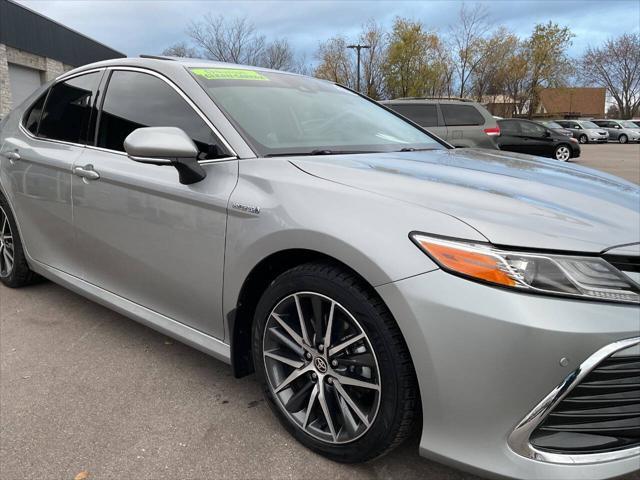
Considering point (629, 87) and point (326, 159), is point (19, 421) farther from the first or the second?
point (629, 87)

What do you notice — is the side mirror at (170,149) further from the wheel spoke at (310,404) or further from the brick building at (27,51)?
the brick building at (27,51)

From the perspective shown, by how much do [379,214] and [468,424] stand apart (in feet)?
2.38

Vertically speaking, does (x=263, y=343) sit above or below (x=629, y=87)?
below

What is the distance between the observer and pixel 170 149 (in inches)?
86.0

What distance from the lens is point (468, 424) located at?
163 centimetres

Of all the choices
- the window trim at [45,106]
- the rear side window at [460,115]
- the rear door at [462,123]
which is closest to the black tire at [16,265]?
the window trim at [45,106]

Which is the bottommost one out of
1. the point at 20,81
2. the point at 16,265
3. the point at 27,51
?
the point at 16,265

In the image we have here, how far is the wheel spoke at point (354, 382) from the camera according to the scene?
72.0 inches

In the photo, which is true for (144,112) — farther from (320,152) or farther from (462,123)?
(462,123)

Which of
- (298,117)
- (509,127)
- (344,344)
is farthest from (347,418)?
(509,127)

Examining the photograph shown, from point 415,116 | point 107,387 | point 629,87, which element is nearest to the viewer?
point 107,387

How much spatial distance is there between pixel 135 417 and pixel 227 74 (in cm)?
178

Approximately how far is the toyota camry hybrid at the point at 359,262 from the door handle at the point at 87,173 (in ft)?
0.06

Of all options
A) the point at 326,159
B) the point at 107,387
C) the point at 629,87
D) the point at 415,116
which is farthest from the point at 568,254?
the point at 629,87
